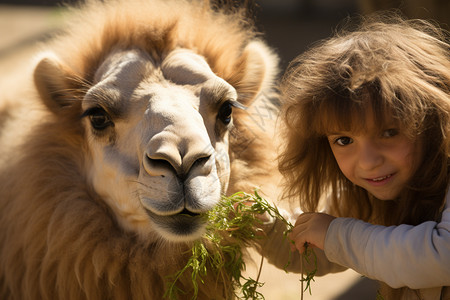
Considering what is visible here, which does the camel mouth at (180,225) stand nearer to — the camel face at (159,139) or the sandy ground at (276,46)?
the camel face at (159,139)

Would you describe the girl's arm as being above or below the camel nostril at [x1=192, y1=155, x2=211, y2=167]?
below

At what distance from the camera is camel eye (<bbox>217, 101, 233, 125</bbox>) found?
3010 millimetres

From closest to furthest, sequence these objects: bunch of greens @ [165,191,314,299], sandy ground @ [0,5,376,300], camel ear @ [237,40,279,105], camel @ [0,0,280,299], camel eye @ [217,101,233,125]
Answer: camel @ [0,0,280,299]
bunch of greens @ [165,191,314,299]
camel eye @ [217,101,233,125]
camel ear @ [237,40,279,105]
sandy ground @ [0,5,376,300]

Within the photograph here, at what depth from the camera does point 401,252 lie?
227 cm

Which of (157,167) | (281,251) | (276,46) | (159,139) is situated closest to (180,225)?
(157,167)

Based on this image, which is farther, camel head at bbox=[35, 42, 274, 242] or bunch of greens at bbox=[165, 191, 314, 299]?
bunch of greens at bbox=[165, 191, 314, 299]

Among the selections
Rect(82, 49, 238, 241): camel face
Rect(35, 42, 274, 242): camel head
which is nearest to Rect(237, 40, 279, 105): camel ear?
Rect(35, 42, 274, 242): camel head

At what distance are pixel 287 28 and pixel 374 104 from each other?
9611 millimetres

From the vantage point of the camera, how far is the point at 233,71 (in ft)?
11.1

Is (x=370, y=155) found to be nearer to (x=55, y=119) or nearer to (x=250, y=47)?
(x=250, y=47)

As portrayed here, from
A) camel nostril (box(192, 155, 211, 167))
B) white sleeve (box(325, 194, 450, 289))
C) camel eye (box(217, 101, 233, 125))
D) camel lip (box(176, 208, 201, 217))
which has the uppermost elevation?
camel eye (box(217, 101, 233, 125))

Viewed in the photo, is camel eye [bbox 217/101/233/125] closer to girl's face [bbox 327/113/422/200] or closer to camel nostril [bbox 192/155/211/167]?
camel nostril [bbox 192/155/211/167]

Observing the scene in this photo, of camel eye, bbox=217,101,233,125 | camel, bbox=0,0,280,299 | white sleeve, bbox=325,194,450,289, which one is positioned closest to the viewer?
white sleeve, bbox=325,194,450,289

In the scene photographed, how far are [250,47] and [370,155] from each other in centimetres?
124
